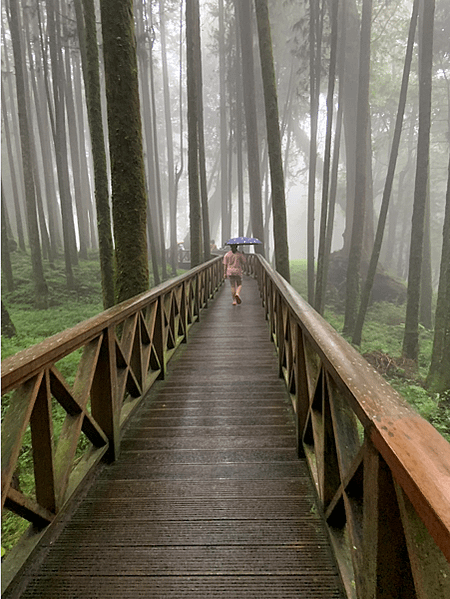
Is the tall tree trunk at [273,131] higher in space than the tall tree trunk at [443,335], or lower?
higher

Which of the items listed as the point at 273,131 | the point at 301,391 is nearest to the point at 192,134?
the point at 273,131

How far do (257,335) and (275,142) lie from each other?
4.81m

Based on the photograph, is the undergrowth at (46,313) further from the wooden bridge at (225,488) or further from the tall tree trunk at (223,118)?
the tall tree trunk at (223,118)

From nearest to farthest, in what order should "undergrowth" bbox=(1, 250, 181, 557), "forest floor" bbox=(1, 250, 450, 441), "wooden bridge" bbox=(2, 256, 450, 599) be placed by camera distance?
"wooden bridge" bbox=(2, 256, 450, 599)
"undergrowth" bbox=(1, 250, 181, 557)
"forest floor" bbox=(1, 250, 450, 441)

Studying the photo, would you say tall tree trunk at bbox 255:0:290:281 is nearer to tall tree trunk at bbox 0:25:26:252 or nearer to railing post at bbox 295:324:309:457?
railing post at bbox 295:324:309:457

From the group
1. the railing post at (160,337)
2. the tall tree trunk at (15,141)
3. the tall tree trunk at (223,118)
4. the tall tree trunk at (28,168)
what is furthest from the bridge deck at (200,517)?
the tall tree trunk at (223,118)

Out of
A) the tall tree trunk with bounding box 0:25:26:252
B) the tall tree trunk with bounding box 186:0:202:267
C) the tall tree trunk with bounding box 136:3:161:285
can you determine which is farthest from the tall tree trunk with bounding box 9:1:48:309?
the tall tree trunk with bounding box 186:0:202:267

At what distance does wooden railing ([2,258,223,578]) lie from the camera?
1823mm

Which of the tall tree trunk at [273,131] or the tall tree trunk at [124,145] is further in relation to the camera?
the tall tree trunk at [273,131]

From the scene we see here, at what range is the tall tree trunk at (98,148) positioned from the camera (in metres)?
6.84

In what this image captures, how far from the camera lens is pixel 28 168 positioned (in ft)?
37.8

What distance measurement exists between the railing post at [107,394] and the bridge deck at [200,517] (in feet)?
0.66

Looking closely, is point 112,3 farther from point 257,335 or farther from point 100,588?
point 100,588

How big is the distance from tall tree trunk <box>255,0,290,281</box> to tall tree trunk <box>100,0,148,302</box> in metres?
4.72
